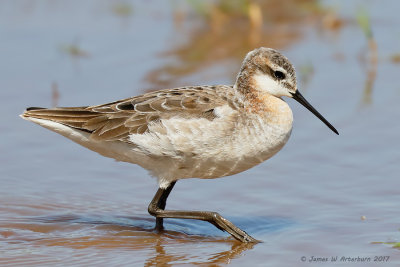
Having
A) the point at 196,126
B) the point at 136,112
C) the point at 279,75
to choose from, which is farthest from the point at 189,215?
the point at 279,75

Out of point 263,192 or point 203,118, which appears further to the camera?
point 263,192

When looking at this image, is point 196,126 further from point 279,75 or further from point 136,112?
point 279,75

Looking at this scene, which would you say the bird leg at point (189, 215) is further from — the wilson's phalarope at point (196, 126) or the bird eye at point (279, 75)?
the bird eye at point (279, 75)

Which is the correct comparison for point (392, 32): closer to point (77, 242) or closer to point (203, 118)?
point (203, 118)

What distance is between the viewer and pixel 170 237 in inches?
337

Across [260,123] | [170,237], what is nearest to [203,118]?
[260,123]

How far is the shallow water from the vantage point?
26.9 feet

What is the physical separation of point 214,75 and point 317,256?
5186 millimetres

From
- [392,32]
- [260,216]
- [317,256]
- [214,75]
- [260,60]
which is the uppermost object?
[392,32]

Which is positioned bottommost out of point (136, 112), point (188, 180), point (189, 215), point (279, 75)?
point (189, 215)

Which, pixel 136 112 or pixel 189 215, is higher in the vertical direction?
pixel 136 112

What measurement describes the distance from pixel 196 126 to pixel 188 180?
5.83ft

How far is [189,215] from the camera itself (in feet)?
28.0

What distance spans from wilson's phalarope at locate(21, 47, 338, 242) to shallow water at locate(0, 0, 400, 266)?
0.57 m
